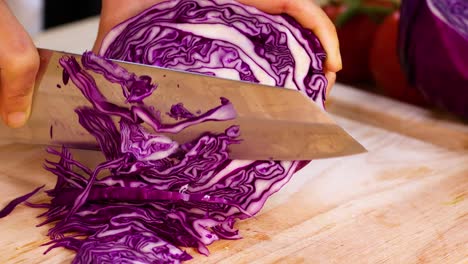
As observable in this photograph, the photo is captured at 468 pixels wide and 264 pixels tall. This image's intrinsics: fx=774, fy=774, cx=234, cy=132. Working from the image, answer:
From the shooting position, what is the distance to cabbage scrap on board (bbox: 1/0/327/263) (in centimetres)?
138

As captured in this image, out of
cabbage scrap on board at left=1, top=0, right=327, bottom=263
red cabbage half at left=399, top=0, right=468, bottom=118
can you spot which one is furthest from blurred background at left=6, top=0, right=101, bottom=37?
cabbage scrap on board at left=1, top=0, right=327, bottom=263

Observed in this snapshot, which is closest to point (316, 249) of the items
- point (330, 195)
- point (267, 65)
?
point (330, 195)

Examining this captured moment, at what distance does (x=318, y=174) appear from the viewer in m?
1.66

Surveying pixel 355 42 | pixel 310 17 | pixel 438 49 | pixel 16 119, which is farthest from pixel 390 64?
pixel 16 119

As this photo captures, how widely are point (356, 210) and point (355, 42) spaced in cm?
108

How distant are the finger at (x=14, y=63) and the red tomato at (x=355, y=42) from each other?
51.1 inches

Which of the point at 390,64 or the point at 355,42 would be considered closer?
the point at 390,64

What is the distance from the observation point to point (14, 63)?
1340mm

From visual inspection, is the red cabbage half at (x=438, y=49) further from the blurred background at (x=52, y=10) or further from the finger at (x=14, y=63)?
the blurred background at (x=52, y=10)

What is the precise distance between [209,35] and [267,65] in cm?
12

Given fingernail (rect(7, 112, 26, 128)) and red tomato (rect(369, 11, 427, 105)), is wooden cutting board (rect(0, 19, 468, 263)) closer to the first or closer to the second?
fingernail (rect(7, 112, 26, 128))

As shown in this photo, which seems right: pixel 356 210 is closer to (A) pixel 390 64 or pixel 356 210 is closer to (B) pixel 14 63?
(B) pixel 14 63

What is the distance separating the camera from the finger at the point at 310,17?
1490 mm

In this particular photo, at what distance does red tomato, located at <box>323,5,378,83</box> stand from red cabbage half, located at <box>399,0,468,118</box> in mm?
334
